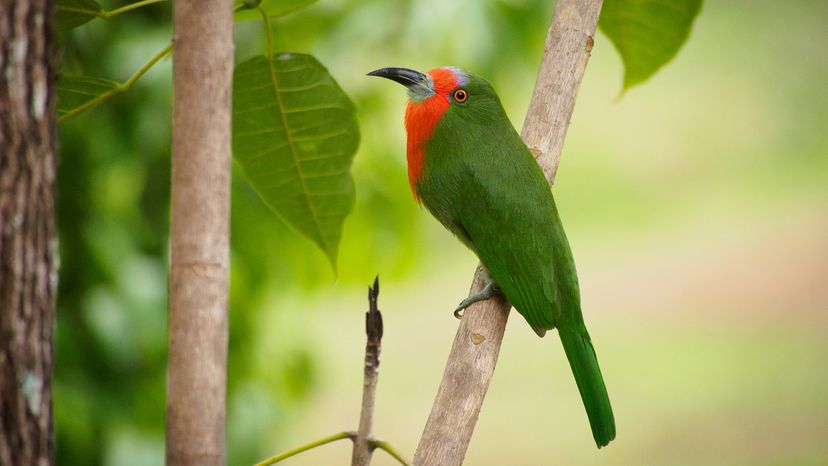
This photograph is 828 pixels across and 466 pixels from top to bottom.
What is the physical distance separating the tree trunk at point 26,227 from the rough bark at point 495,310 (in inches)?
20.4

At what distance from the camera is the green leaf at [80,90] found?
52.2 inches

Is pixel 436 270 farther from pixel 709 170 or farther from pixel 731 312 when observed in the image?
pixel 709 170

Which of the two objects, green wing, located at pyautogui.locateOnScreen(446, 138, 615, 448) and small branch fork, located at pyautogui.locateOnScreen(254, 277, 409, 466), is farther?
green wing, located at pyautogui.locateOnScreen(446, 138, 615, 448)

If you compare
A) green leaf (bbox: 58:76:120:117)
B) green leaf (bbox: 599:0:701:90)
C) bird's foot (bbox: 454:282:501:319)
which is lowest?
bird's foot (bbox: 454:282:501:319)

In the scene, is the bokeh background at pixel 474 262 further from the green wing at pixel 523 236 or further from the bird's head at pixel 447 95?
the green wing at pixel 523 236

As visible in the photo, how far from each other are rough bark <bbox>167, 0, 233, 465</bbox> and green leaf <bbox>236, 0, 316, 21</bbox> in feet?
1.50

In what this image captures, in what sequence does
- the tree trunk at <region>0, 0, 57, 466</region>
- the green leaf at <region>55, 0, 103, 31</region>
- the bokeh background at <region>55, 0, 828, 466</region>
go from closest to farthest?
the tree trunk at <region>0, 0, 57, 466</region> → the green leaf at <region>55, 0, 103, 31</region> → the bokeh background at <region>55, 0, 828, 466</region>

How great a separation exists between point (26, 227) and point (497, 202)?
116 centimetres

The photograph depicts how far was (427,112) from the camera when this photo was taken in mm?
2025

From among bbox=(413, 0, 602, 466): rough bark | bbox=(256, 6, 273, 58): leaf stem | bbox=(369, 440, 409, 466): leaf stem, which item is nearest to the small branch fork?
bbox=(369, 440, 409, 466): leaf stem

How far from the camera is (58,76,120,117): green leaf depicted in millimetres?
1327

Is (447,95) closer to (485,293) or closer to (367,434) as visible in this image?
(485,293)

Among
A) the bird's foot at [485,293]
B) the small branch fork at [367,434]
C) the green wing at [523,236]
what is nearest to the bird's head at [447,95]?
the green wing at [523,236]

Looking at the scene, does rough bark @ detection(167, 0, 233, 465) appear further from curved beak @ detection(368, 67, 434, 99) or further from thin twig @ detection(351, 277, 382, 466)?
curved beak @ detection(368, 67, 434, 99)
